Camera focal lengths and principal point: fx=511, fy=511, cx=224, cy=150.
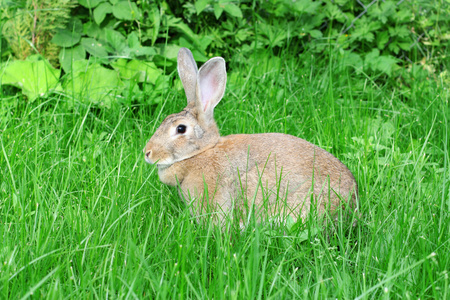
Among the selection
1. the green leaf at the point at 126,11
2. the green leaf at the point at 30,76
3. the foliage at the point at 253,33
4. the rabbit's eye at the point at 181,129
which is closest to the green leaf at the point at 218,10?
the foliage at the point at 253,33

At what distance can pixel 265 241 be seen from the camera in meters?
2.39

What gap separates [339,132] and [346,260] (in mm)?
1573

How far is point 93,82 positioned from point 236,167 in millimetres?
1886

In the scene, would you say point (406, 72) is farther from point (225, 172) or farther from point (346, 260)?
point (346, 260)

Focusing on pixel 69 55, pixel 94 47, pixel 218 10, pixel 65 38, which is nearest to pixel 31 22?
pixel 65 38

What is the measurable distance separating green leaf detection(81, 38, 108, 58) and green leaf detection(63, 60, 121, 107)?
6.9 inches

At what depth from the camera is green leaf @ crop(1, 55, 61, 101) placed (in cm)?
405

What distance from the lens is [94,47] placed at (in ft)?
14.8

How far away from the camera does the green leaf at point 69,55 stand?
4.39 meters

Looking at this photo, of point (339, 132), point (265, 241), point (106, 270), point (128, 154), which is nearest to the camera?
point (106, 270)

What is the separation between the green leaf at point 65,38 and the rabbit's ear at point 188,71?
165cm

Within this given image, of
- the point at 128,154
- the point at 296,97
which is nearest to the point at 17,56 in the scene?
the point at 128,154

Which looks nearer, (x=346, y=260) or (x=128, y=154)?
(x=346, y=260)

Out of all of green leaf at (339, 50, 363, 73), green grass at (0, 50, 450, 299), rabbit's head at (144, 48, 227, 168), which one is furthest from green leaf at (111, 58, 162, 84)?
green leaf at (339, 50, 363, 73)
